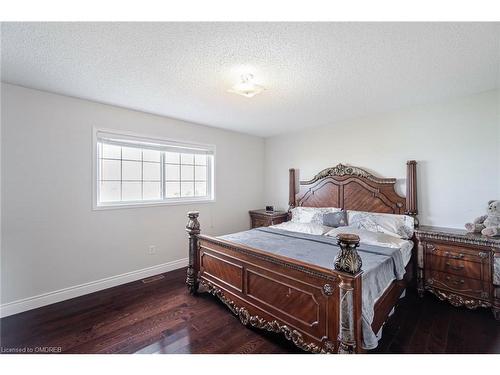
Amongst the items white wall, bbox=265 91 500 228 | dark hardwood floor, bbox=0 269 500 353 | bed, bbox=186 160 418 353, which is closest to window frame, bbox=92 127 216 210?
bed, bbox=186 160 418 353

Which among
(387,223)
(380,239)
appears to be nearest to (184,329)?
(380,239)

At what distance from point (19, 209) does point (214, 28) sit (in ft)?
8.97

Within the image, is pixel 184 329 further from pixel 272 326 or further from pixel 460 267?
pixel 460 267

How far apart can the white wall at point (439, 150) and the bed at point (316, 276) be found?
202 mm

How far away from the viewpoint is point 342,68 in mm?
2076

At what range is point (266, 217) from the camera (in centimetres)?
430

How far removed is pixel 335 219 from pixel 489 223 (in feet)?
5.22

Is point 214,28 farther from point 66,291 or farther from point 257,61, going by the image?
point 66,291

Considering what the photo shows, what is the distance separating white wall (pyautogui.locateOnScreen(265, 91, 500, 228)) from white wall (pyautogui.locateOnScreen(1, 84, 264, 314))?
2909 mm

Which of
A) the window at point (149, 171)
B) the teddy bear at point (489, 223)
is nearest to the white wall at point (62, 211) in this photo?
the window at point (149, 171)

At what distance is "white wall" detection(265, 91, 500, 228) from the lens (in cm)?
264

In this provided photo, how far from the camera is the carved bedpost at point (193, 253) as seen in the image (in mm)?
2791

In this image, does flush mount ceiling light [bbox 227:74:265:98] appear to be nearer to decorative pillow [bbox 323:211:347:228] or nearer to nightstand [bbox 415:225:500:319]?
decorative pillow [bbox 323:211:347:228]
